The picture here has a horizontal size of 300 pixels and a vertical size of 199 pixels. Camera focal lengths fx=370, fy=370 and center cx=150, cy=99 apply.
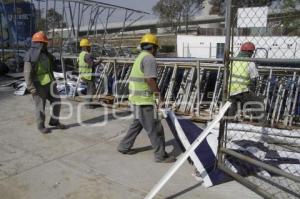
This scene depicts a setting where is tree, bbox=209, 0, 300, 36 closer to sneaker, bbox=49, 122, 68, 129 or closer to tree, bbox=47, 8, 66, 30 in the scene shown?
sneaker, bbox=49, 122, 68, 129

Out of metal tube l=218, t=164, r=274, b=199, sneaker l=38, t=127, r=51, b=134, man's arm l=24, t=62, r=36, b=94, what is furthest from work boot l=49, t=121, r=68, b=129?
metal tube l=218, t=164, r=274, b=199

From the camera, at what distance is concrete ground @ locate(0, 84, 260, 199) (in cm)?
437

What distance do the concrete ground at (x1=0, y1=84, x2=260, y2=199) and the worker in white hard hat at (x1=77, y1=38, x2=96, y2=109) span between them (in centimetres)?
135

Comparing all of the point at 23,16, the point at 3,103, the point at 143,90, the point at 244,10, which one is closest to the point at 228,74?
the point at 244,10

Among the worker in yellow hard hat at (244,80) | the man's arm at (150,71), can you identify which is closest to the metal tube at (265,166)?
the man's arm at (150,71)

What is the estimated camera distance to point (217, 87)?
783 centimetres

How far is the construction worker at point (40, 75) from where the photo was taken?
245 inches

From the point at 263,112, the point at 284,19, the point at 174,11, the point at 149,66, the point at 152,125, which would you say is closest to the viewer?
the point at 149,66

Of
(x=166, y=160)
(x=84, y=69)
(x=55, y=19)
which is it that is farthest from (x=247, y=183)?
(x=55, y=19)

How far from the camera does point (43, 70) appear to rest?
6.45 metres

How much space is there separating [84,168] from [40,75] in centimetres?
217

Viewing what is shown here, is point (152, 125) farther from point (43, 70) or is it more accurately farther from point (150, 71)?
point (43, 70)

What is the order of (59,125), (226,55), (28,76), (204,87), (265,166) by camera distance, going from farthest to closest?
1. (204,87)
2. (59,125)
3. (28,76)
4. (226,55)
5. (265,166)

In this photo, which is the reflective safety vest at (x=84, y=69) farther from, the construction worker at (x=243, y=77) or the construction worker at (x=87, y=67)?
the construction worker at (x=243, y=77)
